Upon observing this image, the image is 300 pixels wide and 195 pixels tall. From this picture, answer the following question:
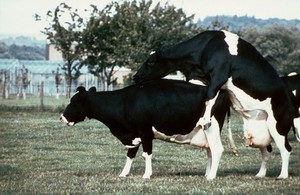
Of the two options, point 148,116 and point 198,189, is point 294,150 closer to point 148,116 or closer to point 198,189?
point 148,116

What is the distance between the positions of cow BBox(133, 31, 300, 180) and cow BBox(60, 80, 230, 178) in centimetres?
25

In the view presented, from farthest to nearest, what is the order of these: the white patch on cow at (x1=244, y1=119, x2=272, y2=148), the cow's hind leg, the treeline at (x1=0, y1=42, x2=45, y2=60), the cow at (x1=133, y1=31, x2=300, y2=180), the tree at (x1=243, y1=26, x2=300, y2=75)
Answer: the treeline at (x1=0, y1=42, x2=45, y2=60) < the tree at (x1=243, y1=26, x2=300, y2=75) < the white patch on cow at (x1=244, y1=119, x2=272, y2=148) < the cow's hind leg < the cow at (x1=133, y1=31, x2=300, y2=180)

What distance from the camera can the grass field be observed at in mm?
11349

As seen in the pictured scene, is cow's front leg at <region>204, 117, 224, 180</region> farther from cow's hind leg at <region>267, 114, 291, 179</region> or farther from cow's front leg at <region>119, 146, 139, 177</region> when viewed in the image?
cow's front leg at <region>119, 146, 139, 177</region>

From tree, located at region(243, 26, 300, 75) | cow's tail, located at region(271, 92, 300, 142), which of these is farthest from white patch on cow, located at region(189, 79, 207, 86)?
tree, located at region(243, 26, 300, 75)

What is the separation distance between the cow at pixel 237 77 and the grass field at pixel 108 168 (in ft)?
2.80

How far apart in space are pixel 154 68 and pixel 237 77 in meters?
1.68

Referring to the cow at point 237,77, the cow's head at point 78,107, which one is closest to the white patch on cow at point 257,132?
the cow at point 237,77

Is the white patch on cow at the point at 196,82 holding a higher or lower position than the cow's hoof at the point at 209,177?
higher

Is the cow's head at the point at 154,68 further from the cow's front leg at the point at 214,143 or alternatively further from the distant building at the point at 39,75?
the distant building at the point at 39,75

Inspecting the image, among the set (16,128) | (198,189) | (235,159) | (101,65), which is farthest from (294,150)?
(101,65)

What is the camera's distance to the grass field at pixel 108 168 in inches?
447

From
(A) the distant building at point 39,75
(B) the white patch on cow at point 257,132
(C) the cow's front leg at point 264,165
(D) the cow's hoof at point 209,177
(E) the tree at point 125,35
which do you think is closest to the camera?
(D) the cow's hoof at point 209,177

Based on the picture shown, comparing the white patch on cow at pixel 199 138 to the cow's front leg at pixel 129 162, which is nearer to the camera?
the cow's front leg at pixel 129 162
